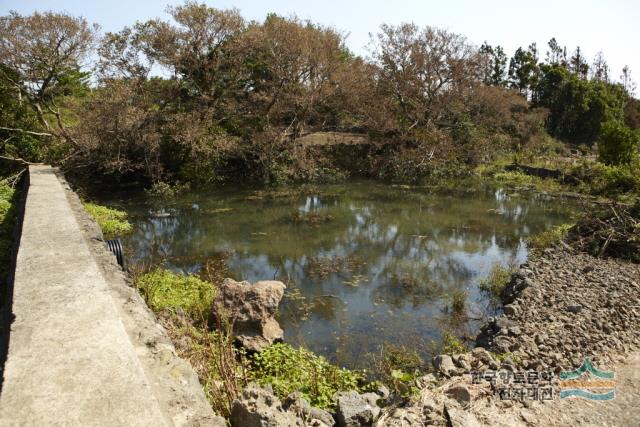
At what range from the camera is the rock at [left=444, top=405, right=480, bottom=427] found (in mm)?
3736

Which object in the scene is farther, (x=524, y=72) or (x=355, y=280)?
(x=524, y=72)

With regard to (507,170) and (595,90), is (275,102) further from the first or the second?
(595,90)

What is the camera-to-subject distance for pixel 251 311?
5.98m

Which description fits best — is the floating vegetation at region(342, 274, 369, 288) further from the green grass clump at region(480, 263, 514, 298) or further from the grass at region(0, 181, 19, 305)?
the grass at region(0, 181, 19, 305)

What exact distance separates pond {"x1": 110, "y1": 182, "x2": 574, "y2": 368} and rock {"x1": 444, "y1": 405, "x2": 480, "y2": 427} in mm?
1947

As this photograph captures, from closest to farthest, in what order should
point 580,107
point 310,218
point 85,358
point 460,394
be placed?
point 85,358
point 460,394
point 310,218
point 580,107

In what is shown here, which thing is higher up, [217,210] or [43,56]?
[43,56]

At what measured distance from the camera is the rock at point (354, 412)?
3.87m

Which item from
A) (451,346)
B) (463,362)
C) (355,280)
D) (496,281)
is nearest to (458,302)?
(496,281)

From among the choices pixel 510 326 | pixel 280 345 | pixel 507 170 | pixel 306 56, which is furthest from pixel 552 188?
pixel 280 345

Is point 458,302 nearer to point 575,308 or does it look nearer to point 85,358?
point 575,308

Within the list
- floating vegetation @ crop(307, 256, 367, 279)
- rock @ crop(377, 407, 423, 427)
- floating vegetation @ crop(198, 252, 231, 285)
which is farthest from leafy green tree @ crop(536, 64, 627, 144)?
rock @ crop(377, 407, 423, 427)

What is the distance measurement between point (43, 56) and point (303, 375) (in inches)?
679

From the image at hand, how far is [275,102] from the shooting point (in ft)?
72.5
